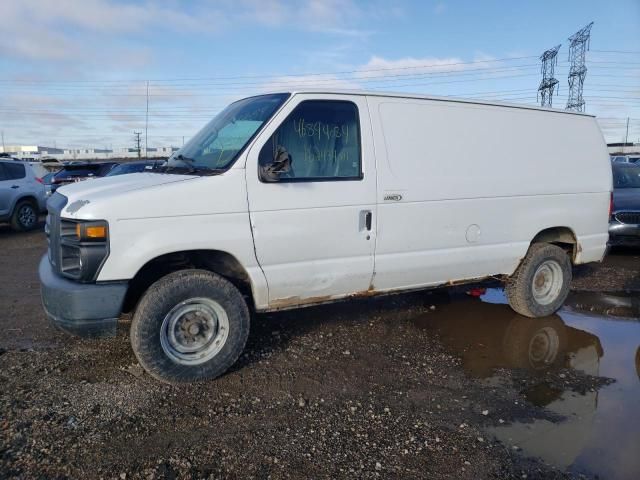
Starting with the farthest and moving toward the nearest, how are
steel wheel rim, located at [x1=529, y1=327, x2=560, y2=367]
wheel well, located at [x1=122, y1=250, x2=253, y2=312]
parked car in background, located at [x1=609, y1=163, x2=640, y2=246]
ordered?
1. parked car in background, located at [x1=609, y1=163, x2=640, y2=246]
2. steel wheel rim, located at [x1=529, y1=327, x2=560, y2=367]
3. wheel well, located at [x1=122, y1=250, x2=253, y2=312]

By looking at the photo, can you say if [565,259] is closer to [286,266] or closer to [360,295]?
[360,295]

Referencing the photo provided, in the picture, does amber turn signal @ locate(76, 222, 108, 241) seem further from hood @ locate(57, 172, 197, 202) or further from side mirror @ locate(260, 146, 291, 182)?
side mirror @ locate(260, 146, 291, 182)

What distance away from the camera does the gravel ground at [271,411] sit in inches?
116

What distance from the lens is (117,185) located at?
390cm

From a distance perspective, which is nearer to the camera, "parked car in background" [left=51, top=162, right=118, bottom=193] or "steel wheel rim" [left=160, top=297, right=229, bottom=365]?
"steel wheel rim" [left=160, top=297, right=229, bottom=365]

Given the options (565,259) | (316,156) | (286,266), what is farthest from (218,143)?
(565,259)

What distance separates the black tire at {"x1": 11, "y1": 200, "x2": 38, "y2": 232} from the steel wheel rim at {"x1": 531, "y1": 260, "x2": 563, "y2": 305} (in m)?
11.9

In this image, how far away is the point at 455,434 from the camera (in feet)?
10.9

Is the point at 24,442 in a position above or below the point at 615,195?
below

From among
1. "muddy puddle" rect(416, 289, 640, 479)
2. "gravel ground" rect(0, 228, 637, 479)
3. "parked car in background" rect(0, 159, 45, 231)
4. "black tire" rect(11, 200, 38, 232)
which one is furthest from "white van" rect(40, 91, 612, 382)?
"black tire" rect(11, 200, 38, 232)

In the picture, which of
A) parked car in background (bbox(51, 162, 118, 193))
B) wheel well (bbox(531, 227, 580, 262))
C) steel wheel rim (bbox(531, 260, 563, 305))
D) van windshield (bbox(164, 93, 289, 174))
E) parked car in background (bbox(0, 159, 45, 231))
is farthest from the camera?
parked car in background (bbox(51, 162, 118, 193))

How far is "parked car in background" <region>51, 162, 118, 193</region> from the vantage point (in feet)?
47.9

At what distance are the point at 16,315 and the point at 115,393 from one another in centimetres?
252

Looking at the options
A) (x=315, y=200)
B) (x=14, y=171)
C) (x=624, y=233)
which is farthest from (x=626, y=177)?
(x=14, y=171)
